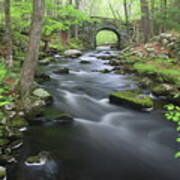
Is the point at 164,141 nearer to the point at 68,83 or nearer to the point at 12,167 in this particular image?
the point at 12,167

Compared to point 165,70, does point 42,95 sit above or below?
below

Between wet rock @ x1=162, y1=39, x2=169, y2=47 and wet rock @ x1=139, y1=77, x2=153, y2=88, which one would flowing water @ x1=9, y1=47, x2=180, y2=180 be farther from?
wet rock @ x1=162, y1=39, x2=169, y2=47

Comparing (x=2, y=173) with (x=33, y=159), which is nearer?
(x=2, y=173)

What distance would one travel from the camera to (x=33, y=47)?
6145 millimetres

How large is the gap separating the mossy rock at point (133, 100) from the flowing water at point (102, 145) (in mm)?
283

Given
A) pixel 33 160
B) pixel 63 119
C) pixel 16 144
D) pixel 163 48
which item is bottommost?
pixel 33 160

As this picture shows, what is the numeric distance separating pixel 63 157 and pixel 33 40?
3.58 metres

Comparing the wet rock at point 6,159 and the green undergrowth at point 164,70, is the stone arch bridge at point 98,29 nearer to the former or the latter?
the green undergrowth at point 164,70

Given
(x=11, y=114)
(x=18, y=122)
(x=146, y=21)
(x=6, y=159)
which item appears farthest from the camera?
(x=146, y=21)

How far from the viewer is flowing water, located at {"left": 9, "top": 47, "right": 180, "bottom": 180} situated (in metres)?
4.26

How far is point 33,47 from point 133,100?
13.7 ft

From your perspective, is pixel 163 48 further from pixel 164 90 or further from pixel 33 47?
pixel 33 47

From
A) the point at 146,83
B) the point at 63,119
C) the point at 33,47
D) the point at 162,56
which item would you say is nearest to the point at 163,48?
the point at 162,56

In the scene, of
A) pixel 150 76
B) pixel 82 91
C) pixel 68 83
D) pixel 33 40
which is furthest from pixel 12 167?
pixel 150 76
